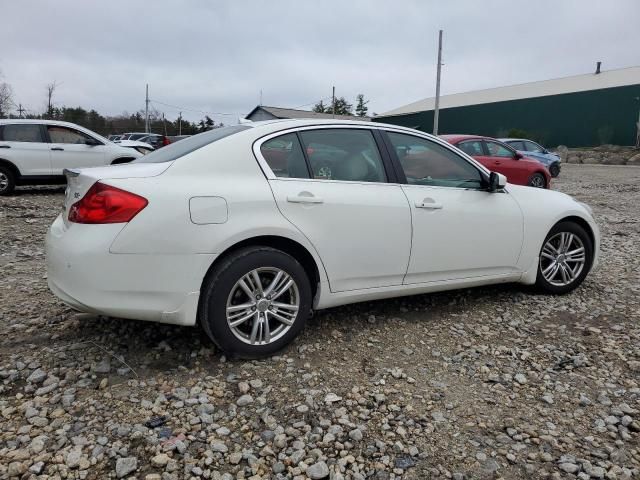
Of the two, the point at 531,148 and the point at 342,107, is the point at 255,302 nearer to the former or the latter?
the point at 531,148

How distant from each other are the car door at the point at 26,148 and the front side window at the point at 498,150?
381 inches

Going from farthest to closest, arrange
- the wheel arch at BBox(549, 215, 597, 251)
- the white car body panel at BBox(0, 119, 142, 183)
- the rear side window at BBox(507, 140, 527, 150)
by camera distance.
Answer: the rear side window at BBox(507, 140, 527, 150) → the white car body panel at BBox(0, 119, 142, 183) → the wheel arch at BBox(549, 215, 597, 251)

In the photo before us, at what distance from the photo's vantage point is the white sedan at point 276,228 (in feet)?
9.36

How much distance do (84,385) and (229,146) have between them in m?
1.65

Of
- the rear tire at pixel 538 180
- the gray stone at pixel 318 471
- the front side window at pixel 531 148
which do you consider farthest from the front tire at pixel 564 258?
the front side window at pixel 531 148

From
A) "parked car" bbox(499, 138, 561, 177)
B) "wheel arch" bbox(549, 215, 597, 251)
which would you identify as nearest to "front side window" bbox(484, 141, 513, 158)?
"parked car" bbox(499, 138, 561, 177)

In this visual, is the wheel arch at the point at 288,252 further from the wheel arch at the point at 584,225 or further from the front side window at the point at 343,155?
the wheel arch at the point at 584,225

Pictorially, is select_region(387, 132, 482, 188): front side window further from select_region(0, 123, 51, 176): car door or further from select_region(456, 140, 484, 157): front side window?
select_region(0, 123, 51, 176): car door

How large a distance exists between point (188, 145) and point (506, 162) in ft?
33.7

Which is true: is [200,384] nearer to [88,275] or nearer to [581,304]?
[88,275]

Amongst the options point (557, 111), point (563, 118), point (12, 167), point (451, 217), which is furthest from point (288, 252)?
point (557, 111)

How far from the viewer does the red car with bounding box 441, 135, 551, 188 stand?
1127 centimetres

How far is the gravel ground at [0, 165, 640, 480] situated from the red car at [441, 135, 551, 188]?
7.43 m

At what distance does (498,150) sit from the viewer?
11945 millimetres
